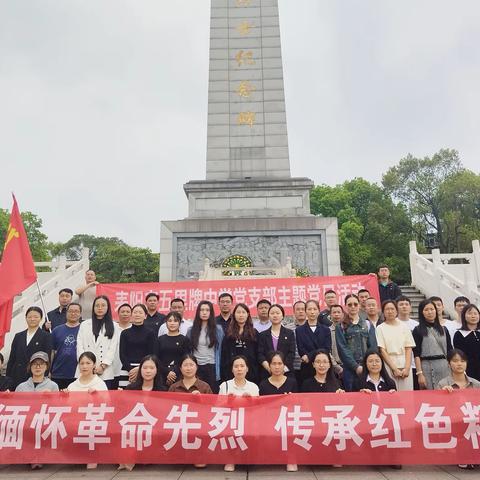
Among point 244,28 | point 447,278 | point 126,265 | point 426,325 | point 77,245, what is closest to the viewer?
point 426,325

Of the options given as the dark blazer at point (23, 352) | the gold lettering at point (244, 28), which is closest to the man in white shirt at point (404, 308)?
the dark blazer at point (23, 352)

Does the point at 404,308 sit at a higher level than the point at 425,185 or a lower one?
lower

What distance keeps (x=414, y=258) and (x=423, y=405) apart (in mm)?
7029

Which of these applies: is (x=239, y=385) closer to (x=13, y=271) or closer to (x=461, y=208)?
(x=13, y=271)

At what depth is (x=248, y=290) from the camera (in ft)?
24.2

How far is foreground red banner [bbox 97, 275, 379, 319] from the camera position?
23.6 ft

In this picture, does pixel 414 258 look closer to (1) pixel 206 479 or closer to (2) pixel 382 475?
(2) pixel 382 475

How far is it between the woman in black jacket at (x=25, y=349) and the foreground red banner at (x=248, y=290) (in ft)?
9.95

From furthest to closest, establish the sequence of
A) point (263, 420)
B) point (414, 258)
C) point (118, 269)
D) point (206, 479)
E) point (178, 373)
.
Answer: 1. point (118, 269)
2. point (414, 258)
3. point (178, 373)
4. point (263, 420)
5. point (206, 479)

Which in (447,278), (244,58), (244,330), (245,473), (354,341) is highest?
(244,58)

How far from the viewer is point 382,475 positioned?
10.3 ft

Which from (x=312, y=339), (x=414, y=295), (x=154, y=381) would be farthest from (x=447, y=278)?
(x=154, y=381)

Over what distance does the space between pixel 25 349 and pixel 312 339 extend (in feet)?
8.84

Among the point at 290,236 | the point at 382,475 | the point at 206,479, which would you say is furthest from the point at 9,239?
the point at 290,236
